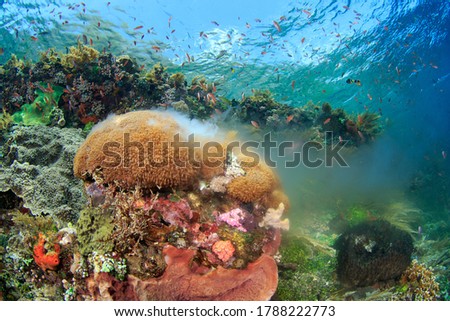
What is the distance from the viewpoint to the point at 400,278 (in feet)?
18.3

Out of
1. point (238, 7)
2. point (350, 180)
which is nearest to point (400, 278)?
point (350, 180)

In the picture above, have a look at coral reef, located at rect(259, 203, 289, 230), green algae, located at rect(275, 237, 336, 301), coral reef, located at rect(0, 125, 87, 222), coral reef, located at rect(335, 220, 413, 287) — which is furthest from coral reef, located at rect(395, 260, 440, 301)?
coral reef, located at rect(0, 125, 87, 222)

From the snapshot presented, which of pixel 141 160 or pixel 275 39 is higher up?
pixel 275 39

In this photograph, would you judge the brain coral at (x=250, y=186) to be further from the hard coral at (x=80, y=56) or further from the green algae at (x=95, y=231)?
the hard coral at (x=80, y=56)

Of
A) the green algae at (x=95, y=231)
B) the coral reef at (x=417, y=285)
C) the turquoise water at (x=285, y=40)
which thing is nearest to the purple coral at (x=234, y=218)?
the green algae at (x=95, y=231)

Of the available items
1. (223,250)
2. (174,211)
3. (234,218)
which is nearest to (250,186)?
(234,218)

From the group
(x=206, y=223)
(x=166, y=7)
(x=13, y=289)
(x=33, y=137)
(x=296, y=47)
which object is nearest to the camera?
(x=206, y=223)

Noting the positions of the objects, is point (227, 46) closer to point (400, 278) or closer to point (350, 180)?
point (350, 180)

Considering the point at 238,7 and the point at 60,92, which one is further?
the point at 238,7

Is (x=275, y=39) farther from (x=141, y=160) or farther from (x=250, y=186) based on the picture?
(x=141, y=160)

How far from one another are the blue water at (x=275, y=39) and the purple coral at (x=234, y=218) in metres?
9.28

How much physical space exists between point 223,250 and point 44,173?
4229 millimetres

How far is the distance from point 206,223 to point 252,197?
91 centimetres

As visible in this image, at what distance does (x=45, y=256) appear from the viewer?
3.78 m
